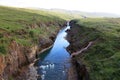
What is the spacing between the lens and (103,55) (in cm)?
6900

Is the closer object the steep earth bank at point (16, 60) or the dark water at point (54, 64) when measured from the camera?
the steep earth bank at point (16, 60)

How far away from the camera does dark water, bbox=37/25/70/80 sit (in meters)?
64.2

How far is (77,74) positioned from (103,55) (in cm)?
977

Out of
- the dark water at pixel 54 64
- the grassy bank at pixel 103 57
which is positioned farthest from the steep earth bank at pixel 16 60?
the grassy bank at pixel 103 57

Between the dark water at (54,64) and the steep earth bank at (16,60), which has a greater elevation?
the steep earth bank at (16,60)

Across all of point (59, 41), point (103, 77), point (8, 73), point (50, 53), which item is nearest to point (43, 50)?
point (50, 53)

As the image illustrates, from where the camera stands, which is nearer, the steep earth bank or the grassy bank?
the grassy bank

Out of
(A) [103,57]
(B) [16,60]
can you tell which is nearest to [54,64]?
(B) [16,60]

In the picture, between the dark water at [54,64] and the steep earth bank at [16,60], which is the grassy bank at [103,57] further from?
the steep earth bank at [16,60]

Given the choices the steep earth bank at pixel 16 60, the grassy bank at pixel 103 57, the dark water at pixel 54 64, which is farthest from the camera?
the dark water at pixel 54 64

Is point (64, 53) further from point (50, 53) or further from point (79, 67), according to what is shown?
point (79, 67)

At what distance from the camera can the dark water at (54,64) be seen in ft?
211

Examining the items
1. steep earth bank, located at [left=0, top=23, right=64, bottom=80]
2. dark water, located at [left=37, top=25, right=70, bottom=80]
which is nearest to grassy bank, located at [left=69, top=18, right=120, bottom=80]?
dark water, located at [left=37, top=25, right=70, bottom=80]

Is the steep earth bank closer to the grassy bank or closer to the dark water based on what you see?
the dark water
